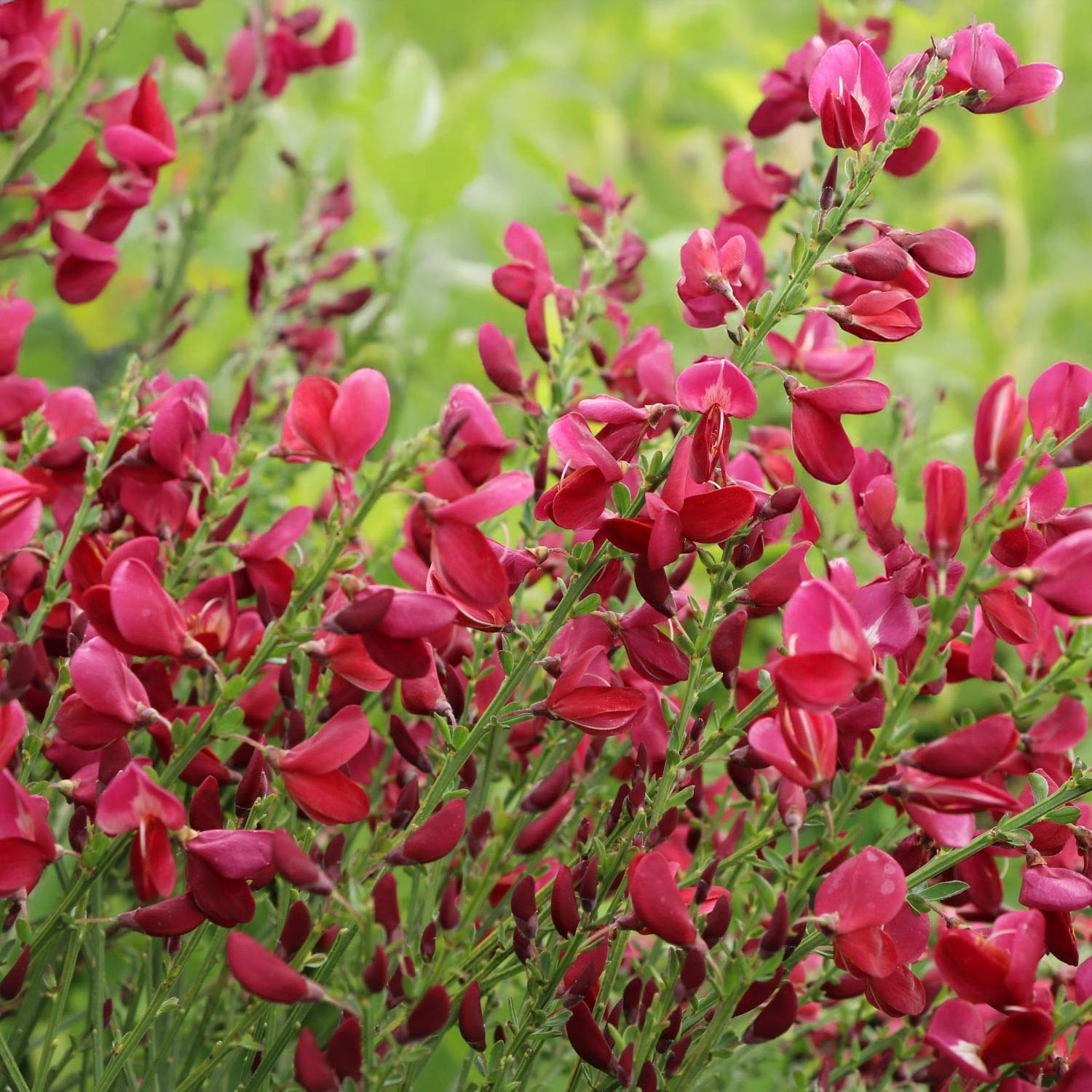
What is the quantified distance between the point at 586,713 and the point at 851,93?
0.77 feet

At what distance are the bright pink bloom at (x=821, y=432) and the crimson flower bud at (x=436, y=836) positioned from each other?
16 cm

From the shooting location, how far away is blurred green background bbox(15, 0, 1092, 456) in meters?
1.27

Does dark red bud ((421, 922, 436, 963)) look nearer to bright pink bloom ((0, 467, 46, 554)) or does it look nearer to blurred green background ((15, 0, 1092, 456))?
bright pink bloom ((0, 467, 46, 554))

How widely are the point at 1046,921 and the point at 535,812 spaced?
0.60 ft

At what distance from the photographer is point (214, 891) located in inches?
16.2

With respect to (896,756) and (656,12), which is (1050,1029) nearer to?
(896,756)

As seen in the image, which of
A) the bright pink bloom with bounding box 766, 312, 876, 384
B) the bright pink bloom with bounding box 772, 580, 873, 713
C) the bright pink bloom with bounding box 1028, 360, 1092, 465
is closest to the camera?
the bright pink bloom with bounding box 772, 580, 873, 713

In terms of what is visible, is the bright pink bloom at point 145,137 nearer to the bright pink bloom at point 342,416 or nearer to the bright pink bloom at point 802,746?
the bright pink bloom at point 342,416

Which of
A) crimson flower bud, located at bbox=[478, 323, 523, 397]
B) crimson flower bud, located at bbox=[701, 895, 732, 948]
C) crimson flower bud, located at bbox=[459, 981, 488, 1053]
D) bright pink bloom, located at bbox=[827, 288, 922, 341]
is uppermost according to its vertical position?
bright pink bloom, located at bbox=[827, 288, 922, 341]

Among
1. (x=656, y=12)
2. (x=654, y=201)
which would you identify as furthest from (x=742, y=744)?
(x=656, y=12)

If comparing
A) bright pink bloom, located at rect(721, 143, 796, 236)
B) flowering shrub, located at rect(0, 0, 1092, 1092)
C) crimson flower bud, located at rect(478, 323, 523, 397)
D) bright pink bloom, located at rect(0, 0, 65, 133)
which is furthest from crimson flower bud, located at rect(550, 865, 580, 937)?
bright pink bloom, located at rect(0, 0, 65, 133)

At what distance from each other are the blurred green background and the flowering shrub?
0.42m

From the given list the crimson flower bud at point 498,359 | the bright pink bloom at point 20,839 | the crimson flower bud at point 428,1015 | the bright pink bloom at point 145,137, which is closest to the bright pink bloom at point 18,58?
the bright pink bloom at point 145,137

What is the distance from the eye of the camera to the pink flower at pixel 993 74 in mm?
480
